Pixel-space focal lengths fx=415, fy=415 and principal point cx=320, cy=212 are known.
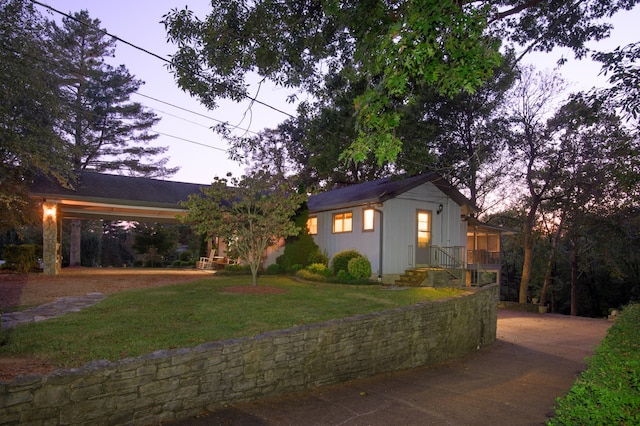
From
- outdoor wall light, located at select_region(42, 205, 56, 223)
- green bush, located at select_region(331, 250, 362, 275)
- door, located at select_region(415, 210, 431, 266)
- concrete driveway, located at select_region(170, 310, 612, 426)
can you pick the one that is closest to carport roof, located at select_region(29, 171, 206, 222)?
outdoor wall light, located at select_region(42, 205, 56, 223)

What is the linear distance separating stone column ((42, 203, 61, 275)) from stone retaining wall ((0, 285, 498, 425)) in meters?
11.9

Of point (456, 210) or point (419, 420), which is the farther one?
point (456, 210)

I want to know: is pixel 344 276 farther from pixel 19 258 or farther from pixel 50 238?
pixel 19 258

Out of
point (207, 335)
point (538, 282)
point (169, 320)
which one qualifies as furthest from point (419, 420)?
point (538, 282)

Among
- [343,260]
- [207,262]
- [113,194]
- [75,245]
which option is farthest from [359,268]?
[75,245]

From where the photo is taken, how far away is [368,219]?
53.2 ft

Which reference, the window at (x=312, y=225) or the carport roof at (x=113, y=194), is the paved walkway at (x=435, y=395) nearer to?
the carport roof at (x=113, y=194)

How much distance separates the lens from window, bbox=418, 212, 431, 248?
16.8 m

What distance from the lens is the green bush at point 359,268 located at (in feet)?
49.3

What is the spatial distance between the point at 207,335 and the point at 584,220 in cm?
2155

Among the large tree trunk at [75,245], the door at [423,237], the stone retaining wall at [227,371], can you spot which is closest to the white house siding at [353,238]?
the door at [423,237]

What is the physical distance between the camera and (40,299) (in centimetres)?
950

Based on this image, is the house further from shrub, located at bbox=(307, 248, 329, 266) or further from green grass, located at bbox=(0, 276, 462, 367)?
green grass, located at bbox=(0, 276, 462, 367)

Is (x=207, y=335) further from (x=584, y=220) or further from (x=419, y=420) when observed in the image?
(x=584, y=220)
